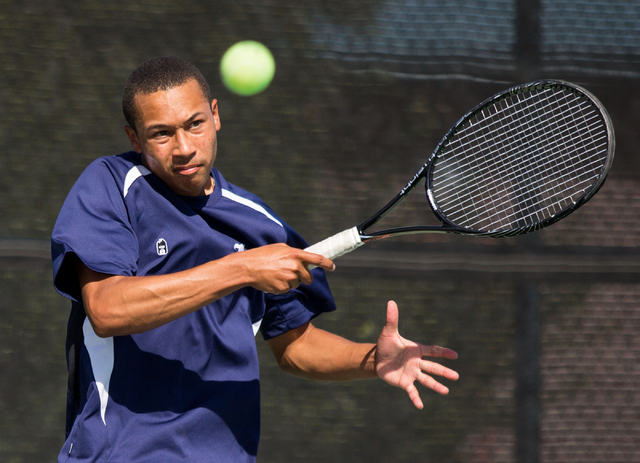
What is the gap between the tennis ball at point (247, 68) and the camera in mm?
2391

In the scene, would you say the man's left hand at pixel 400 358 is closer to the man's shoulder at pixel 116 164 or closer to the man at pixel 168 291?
the man at pixel 168 291

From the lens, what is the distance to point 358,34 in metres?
2.46

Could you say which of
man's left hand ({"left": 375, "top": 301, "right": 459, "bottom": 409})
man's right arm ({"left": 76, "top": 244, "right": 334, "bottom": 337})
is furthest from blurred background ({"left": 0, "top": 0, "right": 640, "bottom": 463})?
man's right arm ({"left": 76, "top": 244, "right": 334, "bottom": 337})

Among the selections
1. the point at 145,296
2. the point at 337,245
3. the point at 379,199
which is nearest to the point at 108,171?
the point at 145,296

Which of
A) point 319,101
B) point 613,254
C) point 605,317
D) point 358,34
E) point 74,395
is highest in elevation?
point 358,34

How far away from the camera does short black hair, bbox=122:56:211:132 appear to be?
139 cm

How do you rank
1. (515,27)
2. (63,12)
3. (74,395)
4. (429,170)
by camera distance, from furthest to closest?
(515,27) < (63,12) < (429,170) < (74,395)

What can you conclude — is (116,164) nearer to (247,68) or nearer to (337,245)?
(337,245)

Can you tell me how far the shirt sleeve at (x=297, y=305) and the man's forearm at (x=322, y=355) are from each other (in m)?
0.05

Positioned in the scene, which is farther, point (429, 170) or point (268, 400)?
point (268, 400)

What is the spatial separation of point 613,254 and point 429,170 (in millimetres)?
1297

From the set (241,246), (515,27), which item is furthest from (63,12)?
(515,27)

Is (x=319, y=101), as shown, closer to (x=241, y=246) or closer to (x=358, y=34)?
(x=358, y=34)

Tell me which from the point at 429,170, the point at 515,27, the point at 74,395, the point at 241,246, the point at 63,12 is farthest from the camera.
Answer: the point at 515,27
